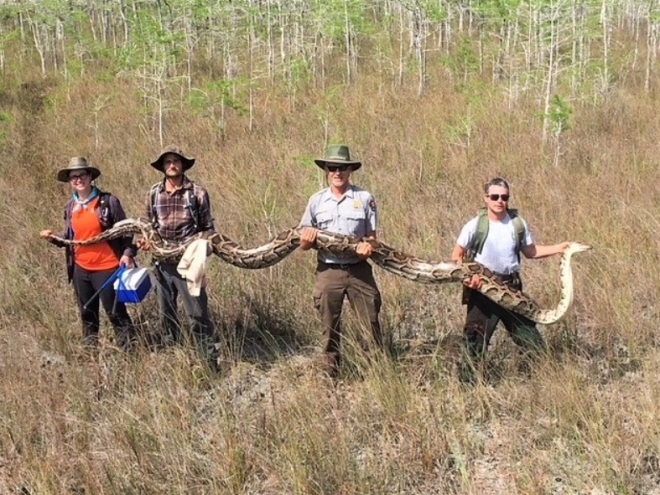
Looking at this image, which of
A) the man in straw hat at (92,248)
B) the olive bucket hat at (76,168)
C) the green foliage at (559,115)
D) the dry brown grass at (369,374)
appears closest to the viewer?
the dry brown grass at (369,374)

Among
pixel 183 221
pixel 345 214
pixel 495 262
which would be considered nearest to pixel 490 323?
pixel 495 262

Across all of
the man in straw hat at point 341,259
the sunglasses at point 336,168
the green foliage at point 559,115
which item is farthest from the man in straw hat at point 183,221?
the green foliage at point 559,115

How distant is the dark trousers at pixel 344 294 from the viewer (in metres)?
4.24

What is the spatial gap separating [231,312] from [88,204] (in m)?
1.72

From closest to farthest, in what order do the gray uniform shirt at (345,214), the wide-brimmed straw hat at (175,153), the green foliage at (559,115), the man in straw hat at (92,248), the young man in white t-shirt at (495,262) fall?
the young man in white t-shirt at (495,262)
the gray uniform shirt at (345,214)
the wide-brimmed straw hat at (175,153)
the man in straw hat at (92,248)
the green foliage at (559,115)

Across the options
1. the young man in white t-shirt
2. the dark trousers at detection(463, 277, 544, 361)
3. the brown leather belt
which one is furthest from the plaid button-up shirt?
the dark trousers at detection(463, 277, 544, 361)

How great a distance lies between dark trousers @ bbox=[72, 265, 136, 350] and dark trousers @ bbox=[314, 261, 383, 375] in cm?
174

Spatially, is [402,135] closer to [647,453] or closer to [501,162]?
[501,162]

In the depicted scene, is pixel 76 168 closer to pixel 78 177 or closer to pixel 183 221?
pixel 78 177

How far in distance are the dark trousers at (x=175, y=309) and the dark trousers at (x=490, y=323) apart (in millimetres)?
2139

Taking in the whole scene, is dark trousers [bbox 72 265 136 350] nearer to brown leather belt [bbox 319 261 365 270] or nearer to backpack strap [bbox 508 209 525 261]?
brown leather belt [bbox 319 261 365 270]

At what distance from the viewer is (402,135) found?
11336 millimetres

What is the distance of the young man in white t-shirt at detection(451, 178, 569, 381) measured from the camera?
403cm

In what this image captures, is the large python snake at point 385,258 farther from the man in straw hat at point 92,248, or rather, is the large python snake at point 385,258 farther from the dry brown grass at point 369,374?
the dry brown grass at point 369,374
